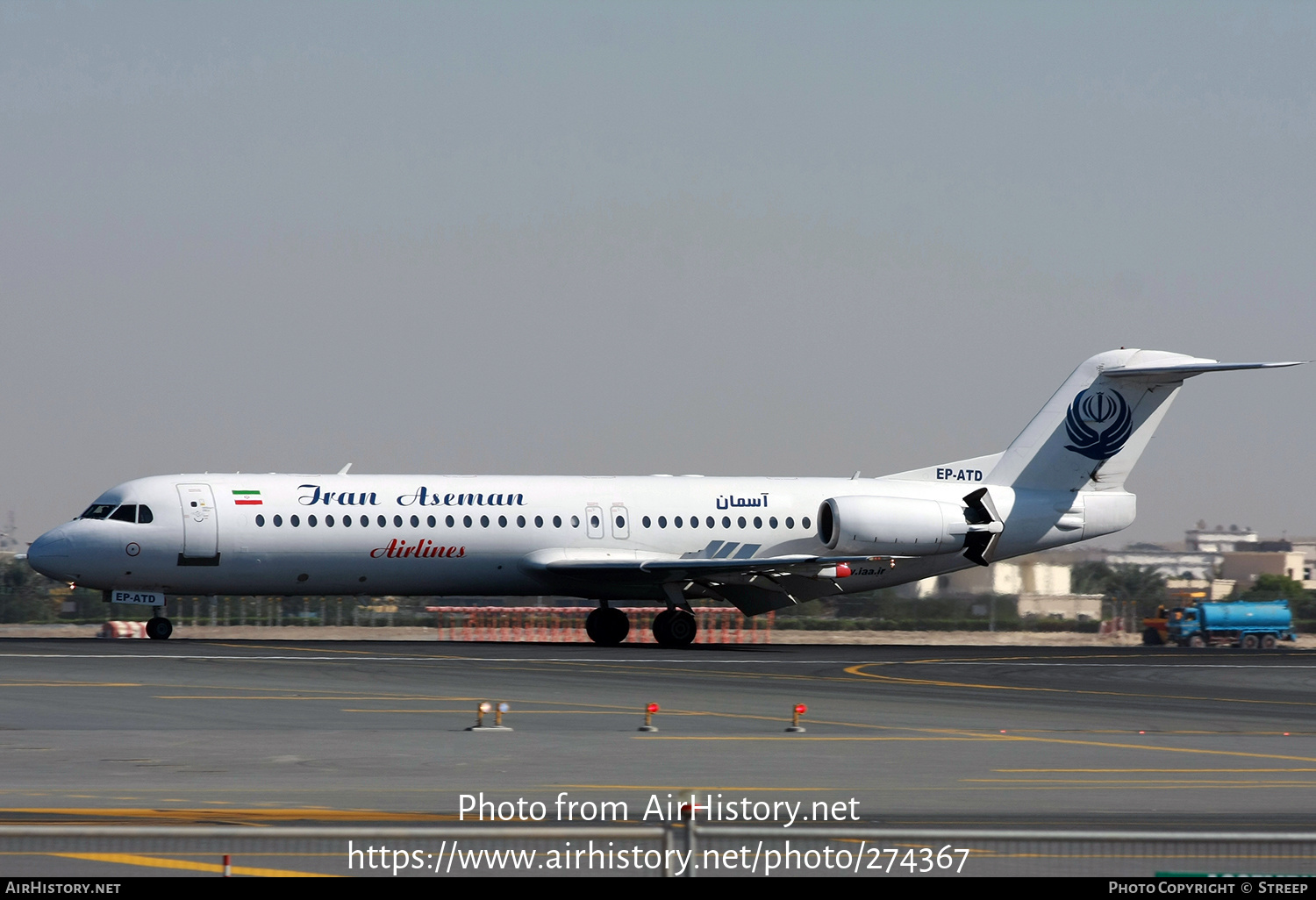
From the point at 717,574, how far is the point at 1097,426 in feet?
41.5

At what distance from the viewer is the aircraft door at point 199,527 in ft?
130

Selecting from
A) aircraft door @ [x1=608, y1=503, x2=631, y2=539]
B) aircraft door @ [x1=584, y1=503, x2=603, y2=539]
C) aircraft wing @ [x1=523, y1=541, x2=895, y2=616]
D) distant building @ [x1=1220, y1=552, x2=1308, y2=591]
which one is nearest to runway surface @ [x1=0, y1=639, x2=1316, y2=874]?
aircraft wing @ [x1=523, y1=541, x2=895, y2=616]

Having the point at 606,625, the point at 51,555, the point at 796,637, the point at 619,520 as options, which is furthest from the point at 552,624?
the point at 51,555

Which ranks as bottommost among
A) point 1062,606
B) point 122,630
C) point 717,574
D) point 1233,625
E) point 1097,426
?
point 1233,625

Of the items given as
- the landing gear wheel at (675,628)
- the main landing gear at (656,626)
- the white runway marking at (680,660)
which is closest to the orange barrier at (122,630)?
the main landing gear at (656,626)

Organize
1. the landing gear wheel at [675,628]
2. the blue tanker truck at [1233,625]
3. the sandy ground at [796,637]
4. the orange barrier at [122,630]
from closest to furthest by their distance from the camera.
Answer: the landing gear wheel at [675,628]
the orange barrier at [122,630]
the sandy ground at [796,637]
the blue tanker truck at [1233,625]

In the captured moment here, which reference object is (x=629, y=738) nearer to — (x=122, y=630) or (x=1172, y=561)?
(x=122, y=630)

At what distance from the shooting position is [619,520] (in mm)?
43594

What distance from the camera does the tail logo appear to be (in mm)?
47438

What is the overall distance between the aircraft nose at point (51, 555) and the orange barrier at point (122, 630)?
6.61 meters

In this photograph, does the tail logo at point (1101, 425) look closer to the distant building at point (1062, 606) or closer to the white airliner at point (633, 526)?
the white airliner at point (633, 526)

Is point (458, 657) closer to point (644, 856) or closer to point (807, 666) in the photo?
point (807, 666)

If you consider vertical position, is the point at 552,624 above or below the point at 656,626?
below

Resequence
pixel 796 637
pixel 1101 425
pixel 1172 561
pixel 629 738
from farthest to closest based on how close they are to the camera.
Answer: pixel 1172 561
pixel 796 637
pixel 1101 425
pixel 629 738
